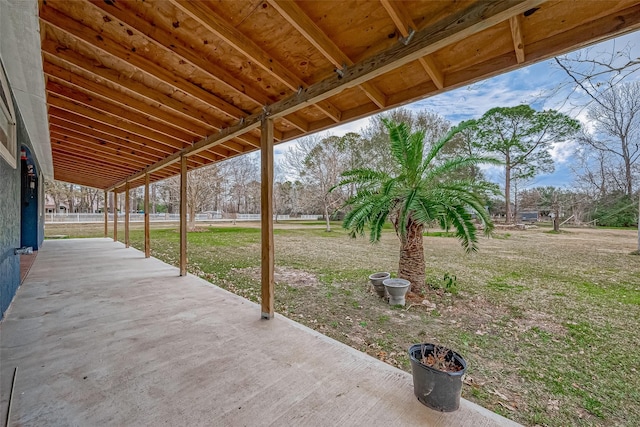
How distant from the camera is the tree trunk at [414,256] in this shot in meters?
4.79

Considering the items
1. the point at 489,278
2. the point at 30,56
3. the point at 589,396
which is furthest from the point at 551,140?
the point at 30,56

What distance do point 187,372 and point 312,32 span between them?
2.63m

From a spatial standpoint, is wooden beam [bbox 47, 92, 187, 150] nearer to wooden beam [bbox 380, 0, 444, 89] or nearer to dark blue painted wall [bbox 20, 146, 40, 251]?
wooden beam [bbox 380, 0, 444, 89]

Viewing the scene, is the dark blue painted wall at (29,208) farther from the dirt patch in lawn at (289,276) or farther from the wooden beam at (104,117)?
the dirt patch in lawn at (289,276)

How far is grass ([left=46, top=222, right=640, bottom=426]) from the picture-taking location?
85.7 inches

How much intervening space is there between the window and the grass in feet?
10.9

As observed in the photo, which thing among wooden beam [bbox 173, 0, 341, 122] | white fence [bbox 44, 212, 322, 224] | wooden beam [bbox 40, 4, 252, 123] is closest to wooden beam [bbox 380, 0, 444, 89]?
wooden beam [bbox 173, 0, 341, 122]

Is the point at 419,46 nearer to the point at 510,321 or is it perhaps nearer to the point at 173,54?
the point at 173,54

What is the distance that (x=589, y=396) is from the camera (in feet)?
7.14

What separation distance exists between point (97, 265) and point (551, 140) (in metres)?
22.8

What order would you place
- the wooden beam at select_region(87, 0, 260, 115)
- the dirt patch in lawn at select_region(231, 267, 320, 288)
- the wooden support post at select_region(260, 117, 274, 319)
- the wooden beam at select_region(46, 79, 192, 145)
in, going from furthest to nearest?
the dirt patch in lawn at select_region(231, 267, 320, 288) < the wooden support post at select_region(260, 117, 274, 319) < the wooden beam at select_region(46, 79, 192, 145) < the wooden beam at select_region(87, 0, 260, 115)

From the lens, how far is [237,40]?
1.96 m

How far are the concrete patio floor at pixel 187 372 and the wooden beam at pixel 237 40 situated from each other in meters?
2.44

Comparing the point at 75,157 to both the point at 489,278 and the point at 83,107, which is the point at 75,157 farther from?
the point at 489,278
